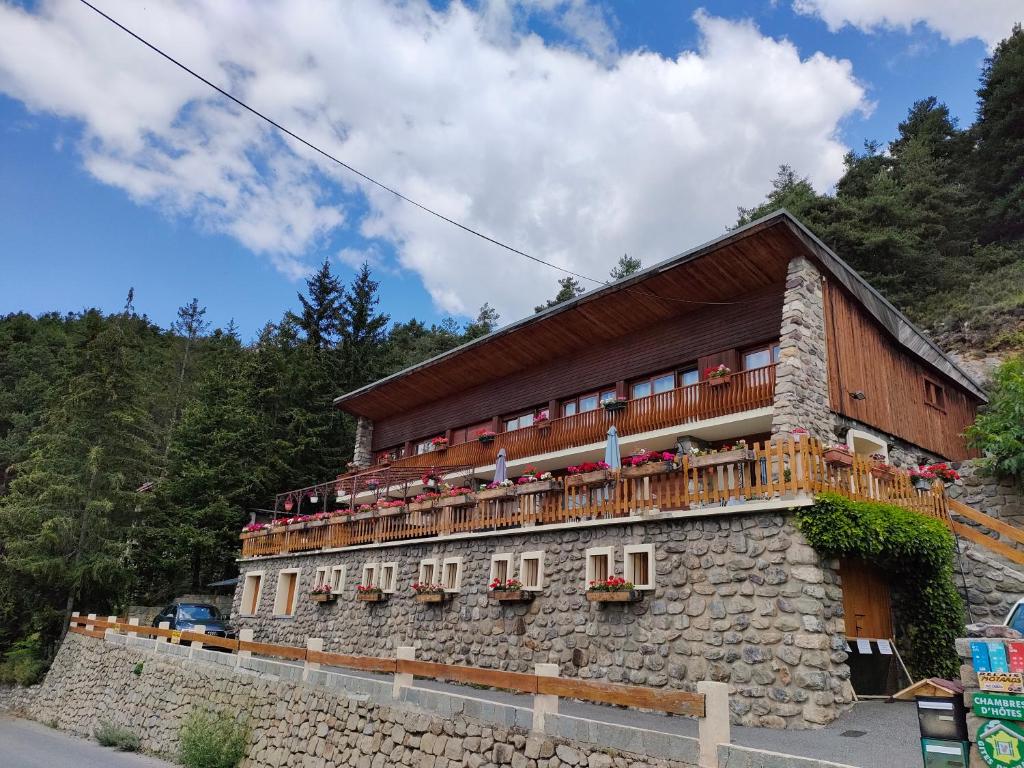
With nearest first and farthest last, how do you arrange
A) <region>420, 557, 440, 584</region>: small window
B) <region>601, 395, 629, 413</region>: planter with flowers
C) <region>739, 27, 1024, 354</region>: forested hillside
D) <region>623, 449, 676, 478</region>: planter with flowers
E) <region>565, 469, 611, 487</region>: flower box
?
<region>623, 449, 676, 478</region>: planter with flowers, <region>565, 469, 611, 487</region>: flower box, <region>420, 557, 440, 584</region>: small window, <region>601, 395, 629, 413</region>: planter with flowers, <region>739, 27, 1024, 354</region>: forested hillside

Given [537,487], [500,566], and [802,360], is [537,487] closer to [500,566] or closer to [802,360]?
[500,566]

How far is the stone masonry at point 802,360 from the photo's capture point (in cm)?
1305

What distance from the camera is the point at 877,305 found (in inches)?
627

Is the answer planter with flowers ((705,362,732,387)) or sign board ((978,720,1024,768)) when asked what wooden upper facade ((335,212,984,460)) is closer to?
planter with flowers ((705,362,732,387))

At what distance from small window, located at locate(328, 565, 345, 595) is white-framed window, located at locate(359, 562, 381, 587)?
78 cm

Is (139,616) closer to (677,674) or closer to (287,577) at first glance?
(287,577)

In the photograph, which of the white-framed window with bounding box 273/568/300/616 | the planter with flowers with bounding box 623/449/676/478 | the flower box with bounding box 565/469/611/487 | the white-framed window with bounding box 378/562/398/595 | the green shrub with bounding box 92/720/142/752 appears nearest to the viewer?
the planter with flowers with bounding box 623/449/676/478

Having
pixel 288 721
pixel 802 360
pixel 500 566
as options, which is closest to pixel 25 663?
pixel 288 721

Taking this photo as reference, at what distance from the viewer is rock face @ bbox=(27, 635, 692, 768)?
6891 mm

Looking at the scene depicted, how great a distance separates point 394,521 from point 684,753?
38.4 ft


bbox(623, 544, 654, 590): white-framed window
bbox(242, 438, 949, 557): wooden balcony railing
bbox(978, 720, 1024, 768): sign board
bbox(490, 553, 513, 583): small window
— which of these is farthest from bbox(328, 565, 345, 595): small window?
bbox(978, 720, 1024, 768): sign board

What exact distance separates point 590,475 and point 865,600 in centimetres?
463

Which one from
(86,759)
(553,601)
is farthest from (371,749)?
(86,759)

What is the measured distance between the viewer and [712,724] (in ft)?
17.9
